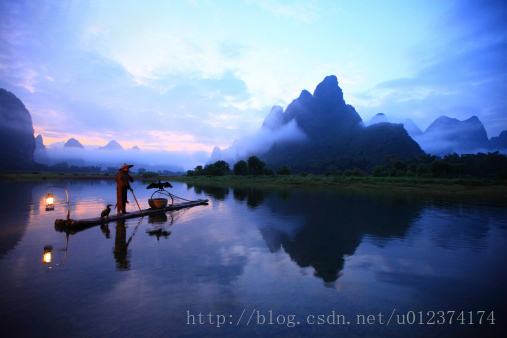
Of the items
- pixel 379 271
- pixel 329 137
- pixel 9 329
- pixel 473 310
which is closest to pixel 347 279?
pixel 379 271

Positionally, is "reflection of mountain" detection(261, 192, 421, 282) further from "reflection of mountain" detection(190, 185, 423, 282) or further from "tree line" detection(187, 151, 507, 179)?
"tree line" detection(187, 151, 507, 179)

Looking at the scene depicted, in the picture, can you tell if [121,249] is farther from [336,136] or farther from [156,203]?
[336,136]

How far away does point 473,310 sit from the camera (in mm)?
4645

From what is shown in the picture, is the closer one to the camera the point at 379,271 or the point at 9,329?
the point at 9,329

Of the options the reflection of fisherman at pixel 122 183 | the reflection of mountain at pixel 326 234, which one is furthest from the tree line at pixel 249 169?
the reflection of fisherman at pixel 122 183

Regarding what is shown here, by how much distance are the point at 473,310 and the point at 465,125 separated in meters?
206

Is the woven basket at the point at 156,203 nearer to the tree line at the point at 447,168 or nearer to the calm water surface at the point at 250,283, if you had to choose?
the calm water surface at the point at 250,283

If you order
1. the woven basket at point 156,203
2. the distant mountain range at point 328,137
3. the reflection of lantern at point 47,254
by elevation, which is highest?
the distant mountain range at point 328,137

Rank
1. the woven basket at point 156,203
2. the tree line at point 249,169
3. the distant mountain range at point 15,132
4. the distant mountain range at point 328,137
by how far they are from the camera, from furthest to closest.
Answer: the distant mountain range at point 15,132 → the distant mountain range at point 328,137 → the tree line at point 249,169 → the woven basket at point 156,203

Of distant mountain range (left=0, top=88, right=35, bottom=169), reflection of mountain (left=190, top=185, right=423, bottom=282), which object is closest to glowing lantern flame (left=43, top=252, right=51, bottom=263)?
reflection of mountain (left=190, top=185, right=423, bottom=282)

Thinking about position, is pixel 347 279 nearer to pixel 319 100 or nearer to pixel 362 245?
pixel 362 245

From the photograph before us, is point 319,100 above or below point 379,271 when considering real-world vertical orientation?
above

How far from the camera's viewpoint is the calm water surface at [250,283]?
4.05 meters

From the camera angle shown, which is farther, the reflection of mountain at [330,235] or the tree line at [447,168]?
the tree line at [447,168]
